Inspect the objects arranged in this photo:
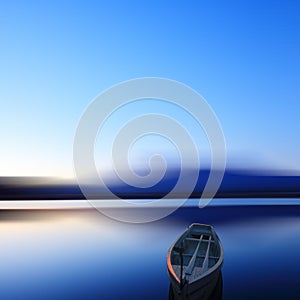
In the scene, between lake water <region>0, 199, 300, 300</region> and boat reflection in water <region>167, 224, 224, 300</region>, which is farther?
lake water <region>0, 199, 300, 300</region>

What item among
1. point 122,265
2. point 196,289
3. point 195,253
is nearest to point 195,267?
point 195,253

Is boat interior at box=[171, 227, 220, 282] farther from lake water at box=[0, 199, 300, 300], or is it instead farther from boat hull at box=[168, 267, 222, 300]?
lake water at box=[0, 199, 300, 300]

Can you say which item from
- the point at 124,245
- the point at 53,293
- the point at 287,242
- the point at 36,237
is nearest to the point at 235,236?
the point at 287,242

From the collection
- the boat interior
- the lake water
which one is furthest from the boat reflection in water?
the lake water

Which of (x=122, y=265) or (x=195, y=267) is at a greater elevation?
(x=195, y=267)

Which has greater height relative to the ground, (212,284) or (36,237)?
(212,284)

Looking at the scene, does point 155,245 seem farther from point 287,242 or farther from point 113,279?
point 287,242

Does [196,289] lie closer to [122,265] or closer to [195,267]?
[195,267]

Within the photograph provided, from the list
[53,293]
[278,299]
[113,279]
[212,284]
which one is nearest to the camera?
[212,284]

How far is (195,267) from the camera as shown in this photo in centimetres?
1312

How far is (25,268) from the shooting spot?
70.3 feet

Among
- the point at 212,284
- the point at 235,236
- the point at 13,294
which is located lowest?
the point at 235,236

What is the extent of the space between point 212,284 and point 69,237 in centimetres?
2786

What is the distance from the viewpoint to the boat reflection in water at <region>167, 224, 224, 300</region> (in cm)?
977
